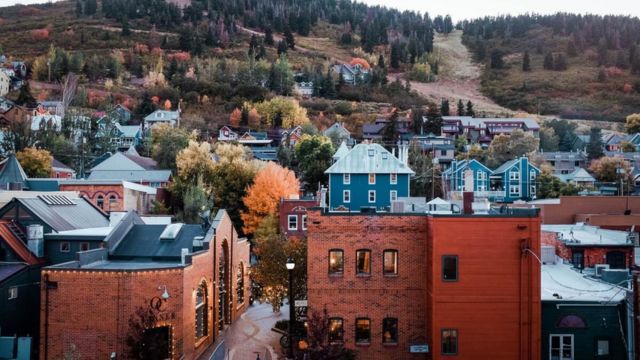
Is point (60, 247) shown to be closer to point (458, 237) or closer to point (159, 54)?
point (458, 237)

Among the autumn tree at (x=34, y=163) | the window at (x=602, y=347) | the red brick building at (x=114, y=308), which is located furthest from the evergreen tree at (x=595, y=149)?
the red brick building at (x=114, y=308)

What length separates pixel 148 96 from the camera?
130875mm

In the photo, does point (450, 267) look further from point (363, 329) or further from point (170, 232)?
point (170, 232)

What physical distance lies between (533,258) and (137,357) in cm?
1708

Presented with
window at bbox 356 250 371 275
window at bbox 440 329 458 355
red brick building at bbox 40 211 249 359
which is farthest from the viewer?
window at bbox 356 250 371 275

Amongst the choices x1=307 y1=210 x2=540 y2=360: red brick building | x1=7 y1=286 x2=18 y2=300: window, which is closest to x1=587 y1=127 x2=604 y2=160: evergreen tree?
x1=307 y1=210 x2=540 y2=360: red brick building

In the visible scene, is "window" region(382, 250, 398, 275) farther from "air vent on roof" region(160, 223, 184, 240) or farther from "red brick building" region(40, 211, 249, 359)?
"air vent on roof" region(160, 223, 184, 240)

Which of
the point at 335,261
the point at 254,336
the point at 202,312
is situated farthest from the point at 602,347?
the point at 202,312

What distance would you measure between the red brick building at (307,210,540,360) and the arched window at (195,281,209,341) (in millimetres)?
6711

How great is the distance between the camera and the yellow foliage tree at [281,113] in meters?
123

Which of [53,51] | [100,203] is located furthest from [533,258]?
[53,51]

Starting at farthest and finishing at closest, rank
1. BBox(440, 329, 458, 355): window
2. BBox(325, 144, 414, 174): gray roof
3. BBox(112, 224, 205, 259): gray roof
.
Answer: BBox(325, 144, 414, 174): gray roof
BBox(112, 224, 205, 259): gray roof
BBox(440, 329, 458, 355): window

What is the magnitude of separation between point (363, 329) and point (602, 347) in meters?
10.1

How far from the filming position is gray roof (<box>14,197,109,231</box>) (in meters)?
34.9
